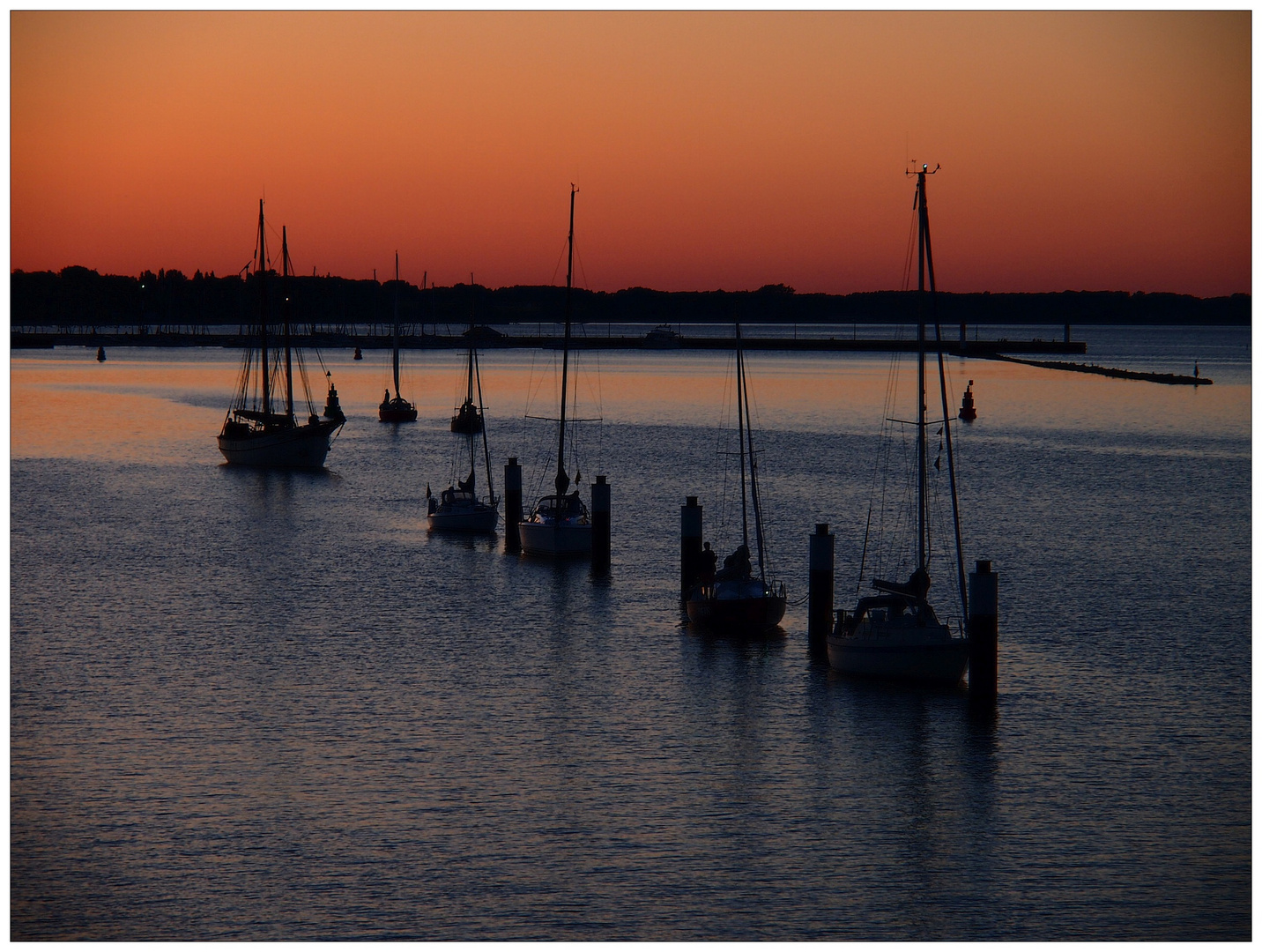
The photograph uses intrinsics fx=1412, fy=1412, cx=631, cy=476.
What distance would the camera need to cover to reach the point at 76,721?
26.0m

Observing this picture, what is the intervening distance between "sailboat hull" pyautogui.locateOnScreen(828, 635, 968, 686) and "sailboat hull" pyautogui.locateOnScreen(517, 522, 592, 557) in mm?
16094

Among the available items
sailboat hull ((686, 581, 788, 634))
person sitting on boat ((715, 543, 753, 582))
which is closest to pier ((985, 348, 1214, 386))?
person sitting on boat ((715, 543, 753, 582))

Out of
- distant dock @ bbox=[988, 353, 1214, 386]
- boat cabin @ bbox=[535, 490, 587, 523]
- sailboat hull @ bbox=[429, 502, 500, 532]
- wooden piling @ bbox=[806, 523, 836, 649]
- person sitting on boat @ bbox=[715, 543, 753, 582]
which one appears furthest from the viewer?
distant dock @ bbox=[988, 353, 1214, 386]

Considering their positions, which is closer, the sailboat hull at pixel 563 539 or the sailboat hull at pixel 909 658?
the sailboat hull at pixel 909 658

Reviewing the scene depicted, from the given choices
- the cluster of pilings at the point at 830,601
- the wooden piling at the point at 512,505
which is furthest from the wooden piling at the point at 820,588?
the wooden piling at the point at 512,505

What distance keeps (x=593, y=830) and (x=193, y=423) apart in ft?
288

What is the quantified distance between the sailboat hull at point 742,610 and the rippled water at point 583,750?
758mm

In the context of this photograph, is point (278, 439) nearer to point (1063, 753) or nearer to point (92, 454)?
point (92, 454)

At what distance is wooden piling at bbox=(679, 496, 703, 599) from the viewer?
35.2 metres

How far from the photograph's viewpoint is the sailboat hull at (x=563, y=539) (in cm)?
4331

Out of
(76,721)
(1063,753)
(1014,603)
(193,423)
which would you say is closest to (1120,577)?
(1014,603)

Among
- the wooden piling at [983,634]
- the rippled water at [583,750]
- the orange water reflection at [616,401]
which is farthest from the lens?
the orange water reflection at [616,401]

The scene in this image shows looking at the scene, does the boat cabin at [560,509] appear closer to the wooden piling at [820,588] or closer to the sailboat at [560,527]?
the sailboat at [560,527]

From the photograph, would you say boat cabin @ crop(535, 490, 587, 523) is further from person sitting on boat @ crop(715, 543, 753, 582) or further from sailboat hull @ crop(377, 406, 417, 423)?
sailboat hull @ crop(377, 406, 417, 423)
